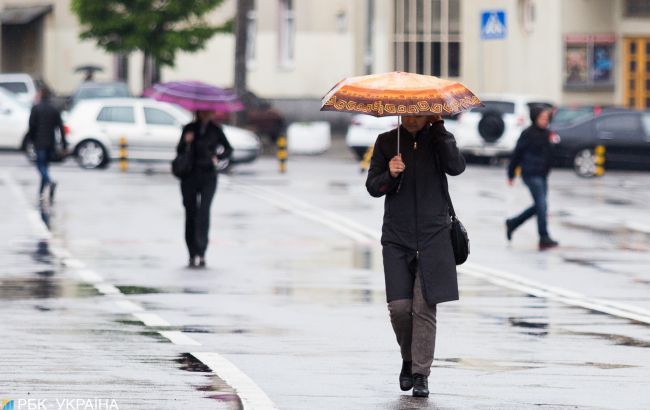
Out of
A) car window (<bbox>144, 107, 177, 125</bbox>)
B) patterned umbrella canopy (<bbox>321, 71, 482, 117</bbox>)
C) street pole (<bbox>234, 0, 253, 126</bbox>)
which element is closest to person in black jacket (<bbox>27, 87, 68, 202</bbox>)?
car window (<bbox>144, 107, 177, 125</bbox>)

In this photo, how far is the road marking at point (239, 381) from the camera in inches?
365

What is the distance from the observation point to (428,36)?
51.4 metres

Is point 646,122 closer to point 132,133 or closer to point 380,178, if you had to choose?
point 132,133

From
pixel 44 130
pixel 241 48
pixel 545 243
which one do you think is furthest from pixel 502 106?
pixel 545 243

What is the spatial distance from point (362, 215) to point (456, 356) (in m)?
12.9

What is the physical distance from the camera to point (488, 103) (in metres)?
38.4

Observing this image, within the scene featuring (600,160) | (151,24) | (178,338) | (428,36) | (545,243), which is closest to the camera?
(178,338)

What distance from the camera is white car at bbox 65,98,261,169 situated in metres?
34.8

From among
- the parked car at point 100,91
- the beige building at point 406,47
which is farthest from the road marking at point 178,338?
the parked car at point 100,91

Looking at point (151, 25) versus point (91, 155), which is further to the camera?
point (151, 25)

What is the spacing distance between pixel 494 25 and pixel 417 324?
2752cm

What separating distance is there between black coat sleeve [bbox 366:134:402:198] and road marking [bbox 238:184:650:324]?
165 inches

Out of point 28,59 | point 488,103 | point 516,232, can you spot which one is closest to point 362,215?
point 516,232

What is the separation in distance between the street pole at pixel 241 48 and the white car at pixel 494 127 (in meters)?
8.44
